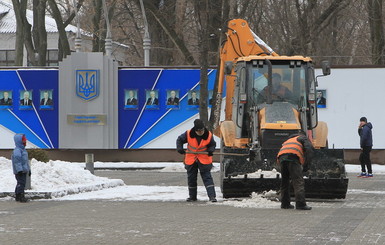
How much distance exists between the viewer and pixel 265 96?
19172mm

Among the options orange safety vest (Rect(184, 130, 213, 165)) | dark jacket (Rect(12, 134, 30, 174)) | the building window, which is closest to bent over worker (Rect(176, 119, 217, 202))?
orange safety vest (Rect(184, 130, 213, 165))

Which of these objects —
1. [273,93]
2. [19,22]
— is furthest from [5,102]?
[273,93]


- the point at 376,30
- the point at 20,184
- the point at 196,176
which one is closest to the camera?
the point at 196,176

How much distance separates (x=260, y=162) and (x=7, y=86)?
763 inches

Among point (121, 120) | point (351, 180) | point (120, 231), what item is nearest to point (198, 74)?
point (121, 120)

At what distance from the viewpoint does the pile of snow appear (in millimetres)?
20078

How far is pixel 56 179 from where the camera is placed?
2089 cm

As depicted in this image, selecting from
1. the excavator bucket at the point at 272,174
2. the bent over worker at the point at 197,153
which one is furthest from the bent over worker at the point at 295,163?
the bent over worker at the point at 197,153

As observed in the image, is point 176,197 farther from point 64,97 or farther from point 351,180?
point 64,97

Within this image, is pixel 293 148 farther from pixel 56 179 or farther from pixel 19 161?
pixel 56 179

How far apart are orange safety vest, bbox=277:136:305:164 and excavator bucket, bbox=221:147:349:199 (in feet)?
3.57

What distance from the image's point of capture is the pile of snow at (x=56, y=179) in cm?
2008

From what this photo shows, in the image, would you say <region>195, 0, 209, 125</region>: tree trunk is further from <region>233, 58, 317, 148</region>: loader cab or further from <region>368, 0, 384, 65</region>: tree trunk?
<region>233, 58, 317, 148</region>: loader cab

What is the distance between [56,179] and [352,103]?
52.0 feet
